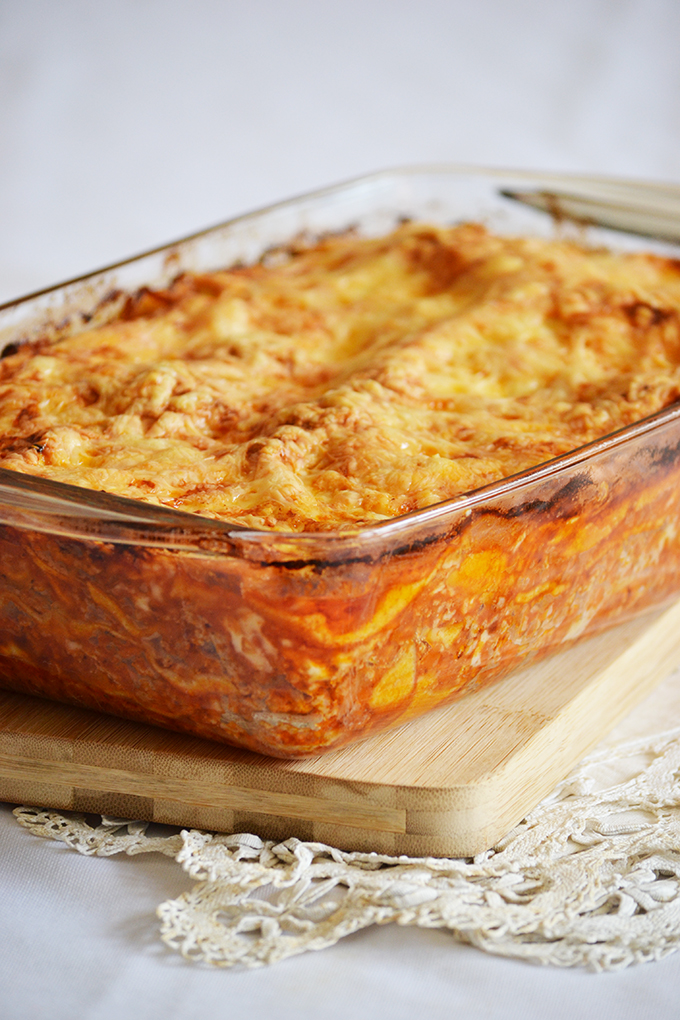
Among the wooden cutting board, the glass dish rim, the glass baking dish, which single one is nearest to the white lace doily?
the wooden cutting board

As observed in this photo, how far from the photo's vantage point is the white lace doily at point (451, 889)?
1.34 metres

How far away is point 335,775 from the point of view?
1439 millimetres

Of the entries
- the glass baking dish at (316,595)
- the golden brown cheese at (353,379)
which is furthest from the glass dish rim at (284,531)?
the golden brown cheese at (353,379)

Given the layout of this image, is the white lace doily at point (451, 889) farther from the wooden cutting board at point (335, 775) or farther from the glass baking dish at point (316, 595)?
the glass baking dish at point (316, 595)

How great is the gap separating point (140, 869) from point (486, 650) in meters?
0.52

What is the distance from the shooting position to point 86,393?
1862 mm

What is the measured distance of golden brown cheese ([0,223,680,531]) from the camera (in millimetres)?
1578

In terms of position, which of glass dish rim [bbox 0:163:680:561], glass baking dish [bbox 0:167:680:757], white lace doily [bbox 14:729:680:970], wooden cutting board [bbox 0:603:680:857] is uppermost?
glass dish rim [bbox 0:163:680:561]

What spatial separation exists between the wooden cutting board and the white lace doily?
0.10 ft

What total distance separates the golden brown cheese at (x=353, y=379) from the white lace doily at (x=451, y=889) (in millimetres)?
417

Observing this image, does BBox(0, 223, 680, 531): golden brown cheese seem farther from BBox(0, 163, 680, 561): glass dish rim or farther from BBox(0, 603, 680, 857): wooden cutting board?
BBox(0, 603, 680, 857): wooden cutting board

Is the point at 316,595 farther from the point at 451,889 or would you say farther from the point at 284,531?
the point at 451,889

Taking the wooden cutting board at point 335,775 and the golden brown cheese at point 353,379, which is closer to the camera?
the wooden cutting board at point 335,775

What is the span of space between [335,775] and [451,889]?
7.5 inches
